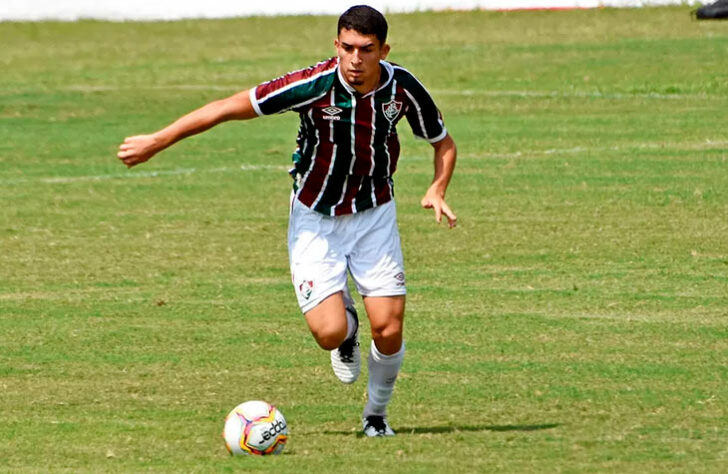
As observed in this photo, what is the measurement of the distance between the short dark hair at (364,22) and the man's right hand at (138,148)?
3.67 feet

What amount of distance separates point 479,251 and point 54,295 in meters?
3.66

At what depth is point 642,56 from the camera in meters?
27.8

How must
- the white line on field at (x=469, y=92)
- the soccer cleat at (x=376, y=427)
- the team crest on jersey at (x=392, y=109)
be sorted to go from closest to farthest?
the soccer cleat at (x=376, y=427) < the team crest on jersey at (x=392, y=109) < the white line on field at (x=469, y=92)

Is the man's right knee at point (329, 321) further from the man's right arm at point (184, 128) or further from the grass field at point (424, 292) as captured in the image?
the man's right arm at point (184, 128)

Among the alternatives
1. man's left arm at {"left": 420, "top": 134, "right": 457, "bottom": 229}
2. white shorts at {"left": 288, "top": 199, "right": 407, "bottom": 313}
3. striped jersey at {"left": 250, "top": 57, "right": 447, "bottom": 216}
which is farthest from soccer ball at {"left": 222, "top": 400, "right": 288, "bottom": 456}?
man's left arm at {"left": 420, "top": 134, "right": 457, "bottom": 229}

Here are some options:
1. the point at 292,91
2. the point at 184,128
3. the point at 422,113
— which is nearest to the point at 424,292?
the point at 422,113

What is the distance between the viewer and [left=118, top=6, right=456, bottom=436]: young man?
7.90 metres

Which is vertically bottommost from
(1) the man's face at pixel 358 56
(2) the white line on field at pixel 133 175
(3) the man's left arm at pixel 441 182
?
(2) the white line on field at pixel 133 175

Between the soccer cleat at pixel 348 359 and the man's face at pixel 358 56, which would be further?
the soccer cleat at pixel 348 359

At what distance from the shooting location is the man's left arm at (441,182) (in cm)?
812

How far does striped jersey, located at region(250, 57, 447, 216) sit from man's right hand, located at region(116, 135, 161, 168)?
0.57 metres

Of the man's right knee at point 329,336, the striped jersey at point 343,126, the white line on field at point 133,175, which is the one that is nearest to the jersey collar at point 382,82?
the striped jersey at point 343,126

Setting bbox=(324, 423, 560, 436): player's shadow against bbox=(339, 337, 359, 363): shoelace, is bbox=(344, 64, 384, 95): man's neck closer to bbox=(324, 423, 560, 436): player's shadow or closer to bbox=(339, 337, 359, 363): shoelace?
bbox=(339, 337, 359, 363): shoelace

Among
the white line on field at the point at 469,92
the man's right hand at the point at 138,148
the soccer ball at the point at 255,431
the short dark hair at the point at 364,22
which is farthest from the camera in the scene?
the white line on field at the point at 469,92
